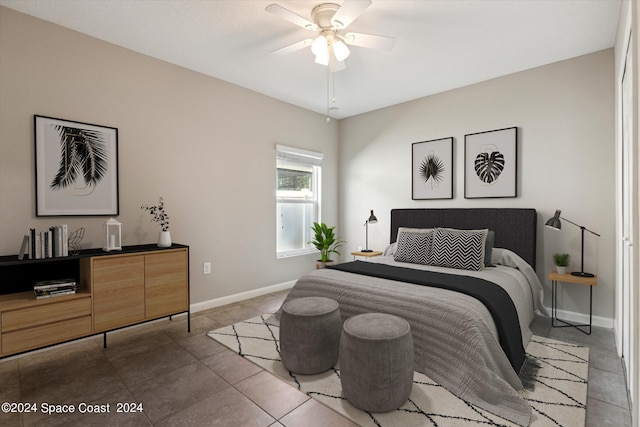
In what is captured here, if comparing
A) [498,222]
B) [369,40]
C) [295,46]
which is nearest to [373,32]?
[369,40]

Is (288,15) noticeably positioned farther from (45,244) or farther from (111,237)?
(45,244)

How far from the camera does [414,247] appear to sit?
3.46 meters

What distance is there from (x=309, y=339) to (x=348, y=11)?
2.22 metres

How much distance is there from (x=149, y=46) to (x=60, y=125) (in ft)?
3.47

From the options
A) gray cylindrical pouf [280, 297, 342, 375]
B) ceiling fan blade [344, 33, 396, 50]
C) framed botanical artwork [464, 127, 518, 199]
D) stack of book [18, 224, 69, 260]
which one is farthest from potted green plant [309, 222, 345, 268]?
stack of book [18, 224, 69, 260]

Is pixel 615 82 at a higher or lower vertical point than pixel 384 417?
higher

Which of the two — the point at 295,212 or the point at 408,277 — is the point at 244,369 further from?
the point at 295,212

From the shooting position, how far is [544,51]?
10.1 ft

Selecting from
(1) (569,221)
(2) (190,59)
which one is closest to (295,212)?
(2) (190,59)

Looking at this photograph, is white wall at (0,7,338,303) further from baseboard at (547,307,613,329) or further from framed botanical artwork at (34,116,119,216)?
baseboard at (547,307,613,329)

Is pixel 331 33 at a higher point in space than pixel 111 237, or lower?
higher

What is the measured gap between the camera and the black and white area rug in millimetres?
1725

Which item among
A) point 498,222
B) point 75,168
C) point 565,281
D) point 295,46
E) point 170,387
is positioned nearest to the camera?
point 170,387

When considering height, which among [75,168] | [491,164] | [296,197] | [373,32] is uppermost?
[373,32]
